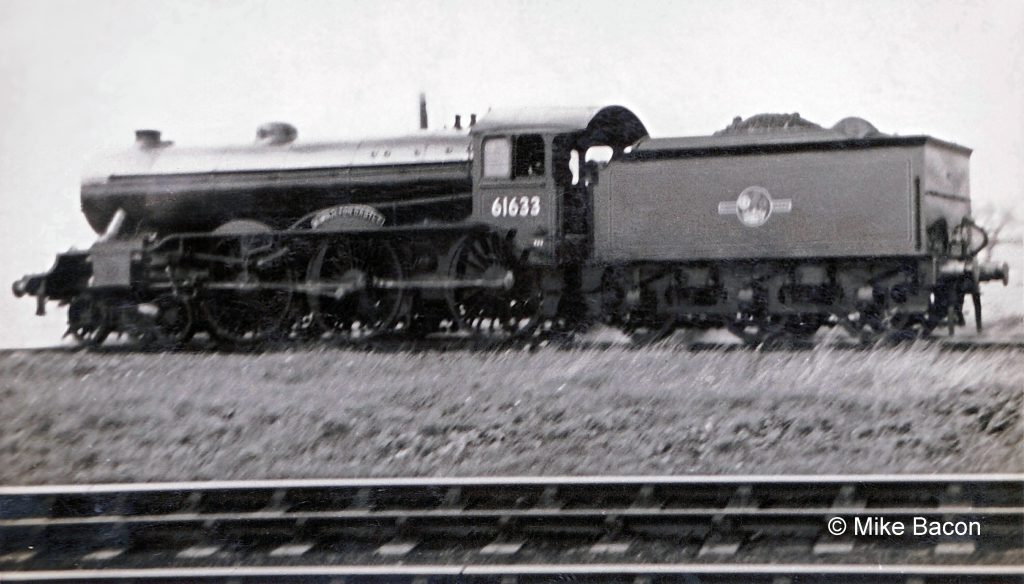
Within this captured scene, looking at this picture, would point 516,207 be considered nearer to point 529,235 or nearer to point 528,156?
point 529,235

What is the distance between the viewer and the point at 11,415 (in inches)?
158

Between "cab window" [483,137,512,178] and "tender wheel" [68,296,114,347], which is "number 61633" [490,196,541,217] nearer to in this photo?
"cab window" [483,137,512,178]

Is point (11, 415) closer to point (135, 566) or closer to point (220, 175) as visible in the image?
point (135, 566)

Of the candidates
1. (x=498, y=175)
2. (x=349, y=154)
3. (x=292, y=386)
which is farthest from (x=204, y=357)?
(x=498, y=175)

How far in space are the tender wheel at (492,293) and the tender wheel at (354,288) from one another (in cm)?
34

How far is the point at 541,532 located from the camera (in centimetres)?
328

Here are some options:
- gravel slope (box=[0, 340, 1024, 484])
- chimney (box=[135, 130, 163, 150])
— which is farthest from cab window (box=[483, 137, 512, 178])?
chimney (box=[135, 130, 163, 150])

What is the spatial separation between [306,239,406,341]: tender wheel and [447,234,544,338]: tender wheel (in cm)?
34

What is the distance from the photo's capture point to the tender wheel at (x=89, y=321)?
5.31 metres

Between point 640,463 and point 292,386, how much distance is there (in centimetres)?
156

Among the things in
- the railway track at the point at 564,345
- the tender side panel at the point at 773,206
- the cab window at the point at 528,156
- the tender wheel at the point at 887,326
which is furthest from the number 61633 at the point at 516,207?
the tender wheel at the point at 887,326

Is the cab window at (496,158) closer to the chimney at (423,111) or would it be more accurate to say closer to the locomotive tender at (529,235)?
the locomotive tender at (529,235)

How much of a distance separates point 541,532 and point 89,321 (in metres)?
3.21

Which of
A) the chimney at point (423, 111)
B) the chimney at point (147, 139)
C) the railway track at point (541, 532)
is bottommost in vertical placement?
the railway track at point (541, 532)
